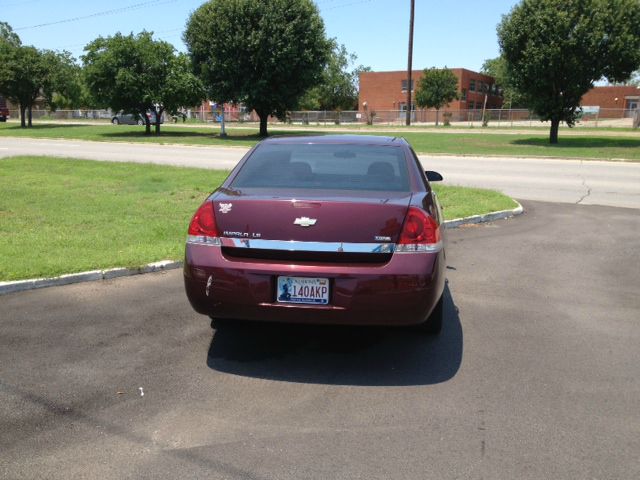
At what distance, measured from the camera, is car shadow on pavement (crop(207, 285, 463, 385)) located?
4.09 m

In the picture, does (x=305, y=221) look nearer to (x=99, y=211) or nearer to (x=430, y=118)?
(x=99, y=211)

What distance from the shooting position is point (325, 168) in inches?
187

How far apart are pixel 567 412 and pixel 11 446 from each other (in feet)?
10.2

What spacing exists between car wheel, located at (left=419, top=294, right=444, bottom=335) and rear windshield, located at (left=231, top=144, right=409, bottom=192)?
39.0 inches

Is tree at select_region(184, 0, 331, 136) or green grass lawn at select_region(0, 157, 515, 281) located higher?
tree at select_region(184, 0, 331, 136)

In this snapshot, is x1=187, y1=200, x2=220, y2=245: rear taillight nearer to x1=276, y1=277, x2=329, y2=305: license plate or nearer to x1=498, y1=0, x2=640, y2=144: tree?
x1=276, y1=277, x2=329, y2=305: license plate

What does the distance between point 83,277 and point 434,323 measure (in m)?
3.59

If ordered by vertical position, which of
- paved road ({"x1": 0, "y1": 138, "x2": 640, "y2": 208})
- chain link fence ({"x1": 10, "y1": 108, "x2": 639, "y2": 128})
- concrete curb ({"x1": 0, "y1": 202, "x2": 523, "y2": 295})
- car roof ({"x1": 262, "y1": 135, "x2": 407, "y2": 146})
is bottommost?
concrete curb ({"x1": 0, "y1": 202, "x2": 523, "y2": 295})

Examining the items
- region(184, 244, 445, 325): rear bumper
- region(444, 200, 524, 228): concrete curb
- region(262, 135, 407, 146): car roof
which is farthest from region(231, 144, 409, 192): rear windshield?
region(444, 200, 524, 228): concrete curb

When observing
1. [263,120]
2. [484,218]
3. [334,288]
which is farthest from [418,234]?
[263,120]

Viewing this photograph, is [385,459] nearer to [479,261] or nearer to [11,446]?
[11,446]

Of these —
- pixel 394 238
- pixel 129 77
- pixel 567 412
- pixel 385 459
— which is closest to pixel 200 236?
pixel 394 238

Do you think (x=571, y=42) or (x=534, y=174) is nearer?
(x=534, y=174)

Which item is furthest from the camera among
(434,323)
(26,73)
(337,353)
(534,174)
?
(26,73)
